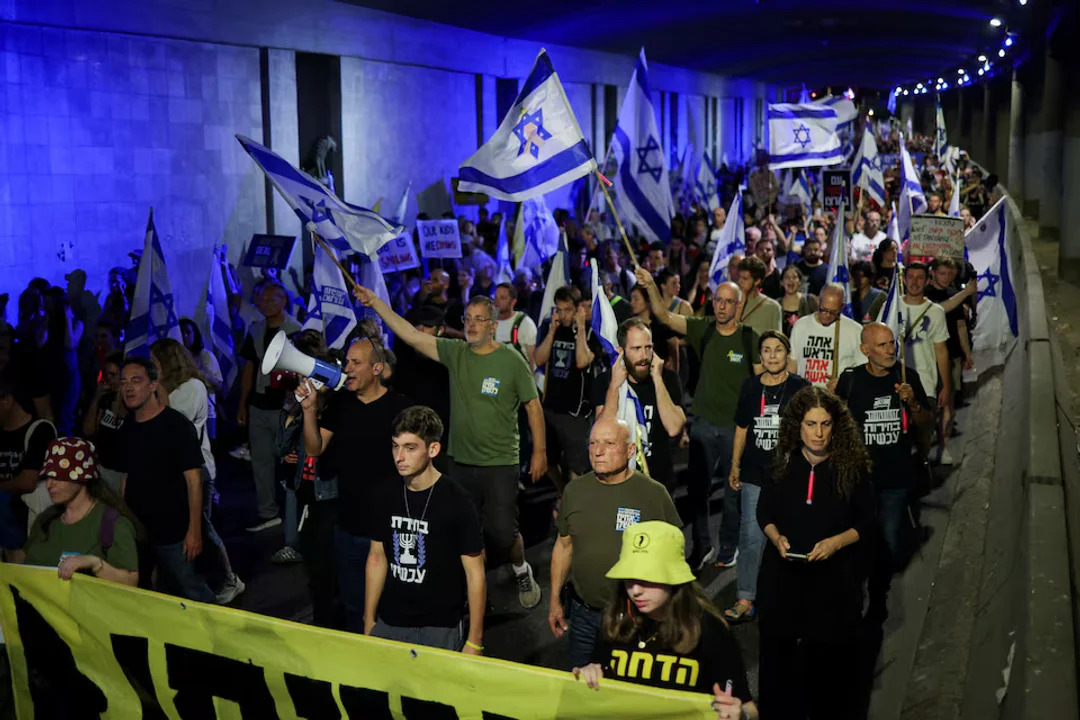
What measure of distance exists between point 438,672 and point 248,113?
49.3 ft

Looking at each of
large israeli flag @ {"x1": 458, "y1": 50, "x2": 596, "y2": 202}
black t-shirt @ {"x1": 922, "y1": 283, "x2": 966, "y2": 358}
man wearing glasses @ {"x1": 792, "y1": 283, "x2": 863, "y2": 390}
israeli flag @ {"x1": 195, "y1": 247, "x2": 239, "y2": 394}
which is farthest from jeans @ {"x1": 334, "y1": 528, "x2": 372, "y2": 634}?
black t-shirt @ {"x1": 922, "y1": 283, "x2": 966, "y2": 358}

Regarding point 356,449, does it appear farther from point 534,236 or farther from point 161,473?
point 534,236

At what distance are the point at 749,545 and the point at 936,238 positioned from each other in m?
6.51

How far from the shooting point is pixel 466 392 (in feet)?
26.9

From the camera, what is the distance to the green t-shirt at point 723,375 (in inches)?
364

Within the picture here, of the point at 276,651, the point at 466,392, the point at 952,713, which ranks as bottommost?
the point at 952,713

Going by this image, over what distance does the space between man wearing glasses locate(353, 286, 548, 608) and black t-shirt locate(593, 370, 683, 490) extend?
438 mm

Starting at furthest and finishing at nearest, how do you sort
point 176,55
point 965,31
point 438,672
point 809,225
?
point 965,31 → point 809,225 → point 176,55 → point 438,672

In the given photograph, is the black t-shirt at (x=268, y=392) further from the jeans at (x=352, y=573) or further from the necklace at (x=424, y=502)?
the necklace at (x=424, y=502)

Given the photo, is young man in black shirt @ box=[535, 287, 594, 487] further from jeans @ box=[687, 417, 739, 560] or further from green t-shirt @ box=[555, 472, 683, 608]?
green t-shirt @ box=[555, 472, 683, 608]

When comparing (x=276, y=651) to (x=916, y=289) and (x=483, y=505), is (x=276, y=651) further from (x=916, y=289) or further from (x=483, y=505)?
(x=916, y=289)

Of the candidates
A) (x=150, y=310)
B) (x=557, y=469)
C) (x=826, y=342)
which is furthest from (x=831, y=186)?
(x=150, y=310)

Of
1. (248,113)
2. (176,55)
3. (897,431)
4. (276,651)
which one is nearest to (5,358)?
(276,651)

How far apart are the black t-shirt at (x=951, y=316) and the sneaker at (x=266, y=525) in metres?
6.67
